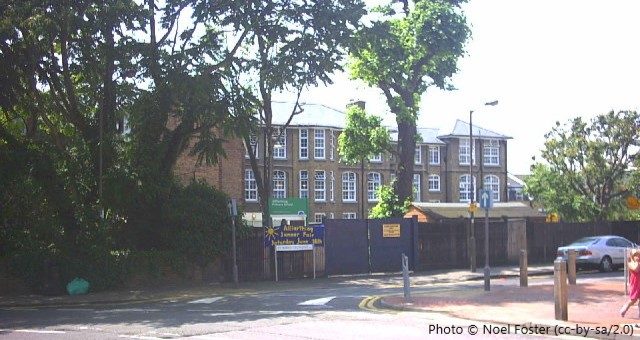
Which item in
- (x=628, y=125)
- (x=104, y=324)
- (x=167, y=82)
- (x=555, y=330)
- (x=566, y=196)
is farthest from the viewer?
(x=566, y=196)

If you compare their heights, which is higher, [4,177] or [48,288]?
[4,177]

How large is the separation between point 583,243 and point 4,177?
20.7m

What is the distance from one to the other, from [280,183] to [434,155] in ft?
50.7

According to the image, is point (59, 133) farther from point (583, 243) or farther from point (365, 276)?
point (583, 243)

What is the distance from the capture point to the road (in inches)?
461

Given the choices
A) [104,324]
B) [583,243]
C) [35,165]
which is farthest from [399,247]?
[104,324]

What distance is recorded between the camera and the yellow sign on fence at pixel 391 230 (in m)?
28.6

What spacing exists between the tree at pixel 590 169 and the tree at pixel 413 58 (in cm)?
1248

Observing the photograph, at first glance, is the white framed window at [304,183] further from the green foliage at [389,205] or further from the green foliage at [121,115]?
the green foliage at [121,115]

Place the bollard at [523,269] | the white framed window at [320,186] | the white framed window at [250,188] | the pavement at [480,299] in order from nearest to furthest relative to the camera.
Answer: the pavement at [480,299]
the bollard at [523,269]
the white framed window at [250,188]
the white framed window at [320,186]

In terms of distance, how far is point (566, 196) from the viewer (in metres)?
44.7

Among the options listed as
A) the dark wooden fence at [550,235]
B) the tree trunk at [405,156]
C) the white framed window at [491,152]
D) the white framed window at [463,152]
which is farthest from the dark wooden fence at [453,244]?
the white framed window at [491,152]

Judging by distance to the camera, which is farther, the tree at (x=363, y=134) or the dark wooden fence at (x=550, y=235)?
the tree at (x=363, y=134)

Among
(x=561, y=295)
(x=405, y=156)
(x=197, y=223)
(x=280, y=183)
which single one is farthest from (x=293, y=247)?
(x=280, y=183)
